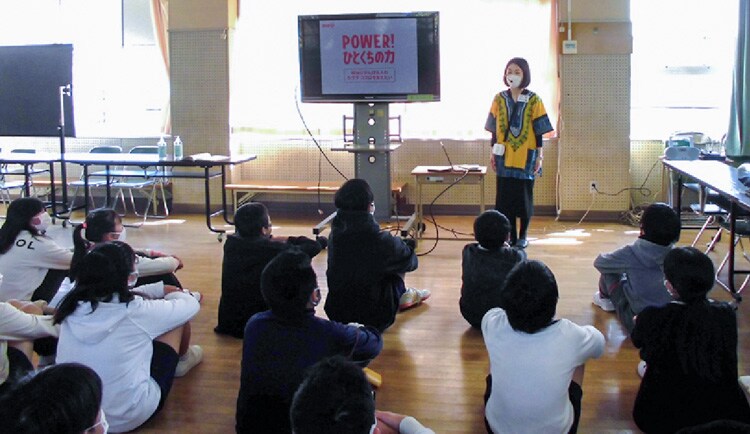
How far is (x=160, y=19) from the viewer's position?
787 centimetres

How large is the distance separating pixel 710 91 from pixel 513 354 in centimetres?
562

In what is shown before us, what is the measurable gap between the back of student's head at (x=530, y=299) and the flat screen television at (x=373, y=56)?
151 inches

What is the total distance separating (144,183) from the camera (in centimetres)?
719

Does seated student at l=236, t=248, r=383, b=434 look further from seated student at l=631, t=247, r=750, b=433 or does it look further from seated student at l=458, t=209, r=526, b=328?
seated student at l=458, t=209, r=526, b=328

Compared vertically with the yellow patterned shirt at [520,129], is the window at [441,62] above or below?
above

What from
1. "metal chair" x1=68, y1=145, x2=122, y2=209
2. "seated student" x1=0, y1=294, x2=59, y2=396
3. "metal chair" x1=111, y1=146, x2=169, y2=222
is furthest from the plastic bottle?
"seated student" x1=0, y1=294, x2=59, y2=396

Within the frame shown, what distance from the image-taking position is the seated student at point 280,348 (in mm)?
2455

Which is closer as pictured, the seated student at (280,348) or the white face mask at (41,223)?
the seated student at (280,348)

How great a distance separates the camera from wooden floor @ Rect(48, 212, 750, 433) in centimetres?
302

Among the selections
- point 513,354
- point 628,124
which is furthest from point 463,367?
point 628,124

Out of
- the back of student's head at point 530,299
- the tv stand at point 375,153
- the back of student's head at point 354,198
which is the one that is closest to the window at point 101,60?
the tv stand at point 375,153

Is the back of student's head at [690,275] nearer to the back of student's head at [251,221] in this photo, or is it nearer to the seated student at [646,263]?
the seated student at [646,263]

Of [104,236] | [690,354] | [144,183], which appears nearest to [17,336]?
[104,236]

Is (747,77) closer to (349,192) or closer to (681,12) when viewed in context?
(681,12)
